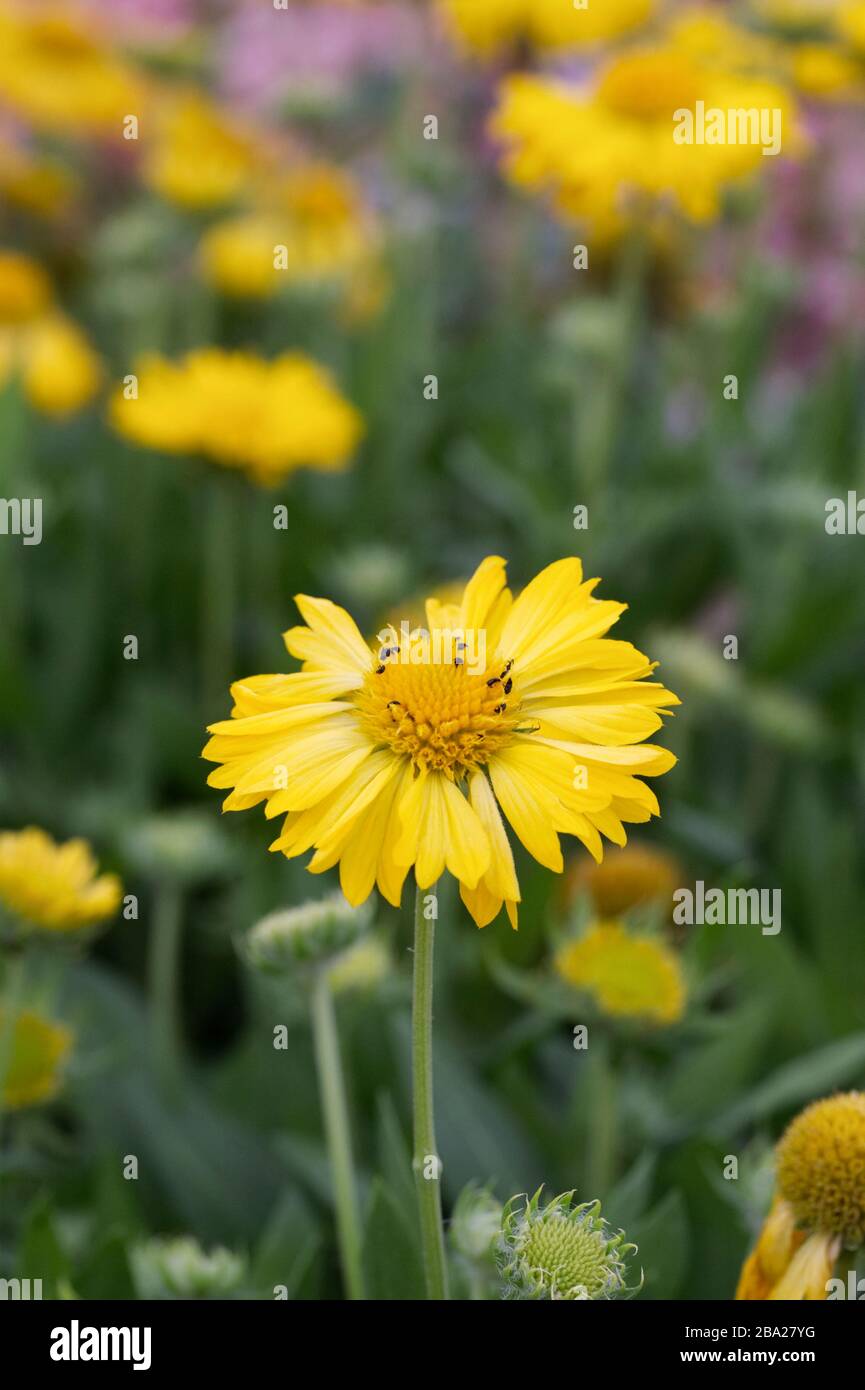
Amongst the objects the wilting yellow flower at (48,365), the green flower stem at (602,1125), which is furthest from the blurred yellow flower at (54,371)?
the green flower stem at (602,1125)

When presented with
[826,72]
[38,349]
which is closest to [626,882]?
[826,72]

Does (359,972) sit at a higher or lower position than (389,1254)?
higher

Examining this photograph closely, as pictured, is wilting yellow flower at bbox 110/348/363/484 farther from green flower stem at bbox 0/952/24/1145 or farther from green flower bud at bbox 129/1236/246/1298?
green flower bud at bbox 129/1236/246/1298

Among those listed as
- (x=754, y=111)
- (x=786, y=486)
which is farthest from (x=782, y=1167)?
(x=754, y=111)

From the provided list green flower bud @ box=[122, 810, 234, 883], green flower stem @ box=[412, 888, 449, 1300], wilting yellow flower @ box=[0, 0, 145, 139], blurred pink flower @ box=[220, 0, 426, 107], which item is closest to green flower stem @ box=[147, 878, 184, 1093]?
green flower bud @ box=[122, 810, 234, 883]

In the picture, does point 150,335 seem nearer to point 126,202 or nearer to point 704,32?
point 704,32

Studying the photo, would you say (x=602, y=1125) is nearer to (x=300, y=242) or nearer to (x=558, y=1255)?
(x=558, y=1255)

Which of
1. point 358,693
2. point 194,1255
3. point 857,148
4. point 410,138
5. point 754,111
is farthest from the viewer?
point 857,148
